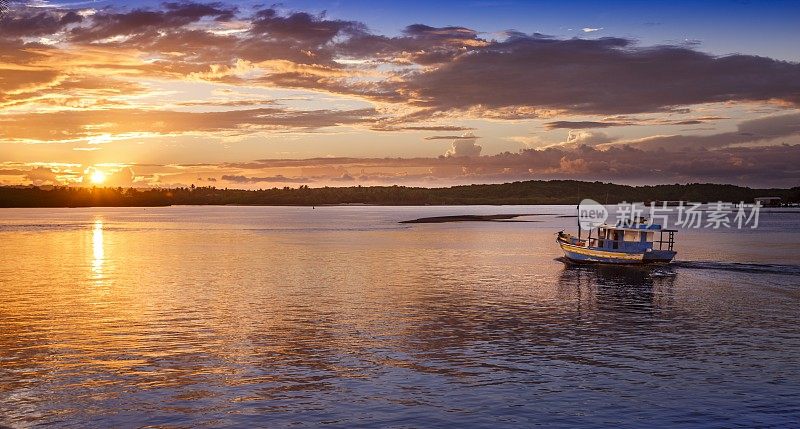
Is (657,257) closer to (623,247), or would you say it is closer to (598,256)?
(623,247)

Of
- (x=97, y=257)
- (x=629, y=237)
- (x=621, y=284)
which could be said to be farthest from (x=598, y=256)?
(x=97, y=257)

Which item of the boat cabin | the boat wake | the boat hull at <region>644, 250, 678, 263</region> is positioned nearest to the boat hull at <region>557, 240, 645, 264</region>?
the boat hull at <region>644, 250, 678, 263</region>

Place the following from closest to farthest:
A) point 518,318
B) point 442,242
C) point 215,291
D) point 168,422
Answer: point 168,422, point 518,318, point 215,291, point 442,242

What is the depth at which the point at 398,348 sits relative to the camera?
3484 centimetres

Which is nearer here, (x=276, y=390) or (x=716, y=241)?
(x=276, y=390)

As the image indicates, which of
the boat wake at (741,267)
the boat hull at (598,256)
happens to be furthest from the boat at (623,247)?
the boat wake at (741,267)

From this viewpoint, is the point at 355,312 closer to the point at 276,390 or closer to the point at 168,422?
the point at 276,390

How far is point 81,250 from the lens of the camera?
4205 inches

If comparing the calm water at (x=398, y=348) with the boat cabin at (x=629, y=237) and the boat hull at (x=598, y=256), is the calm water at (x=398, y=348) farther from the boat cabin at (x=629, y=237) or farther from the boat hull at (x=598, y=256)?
the boat cabin at (x=629, y=237)

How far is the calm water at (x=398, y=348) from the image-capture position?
24.9 meters

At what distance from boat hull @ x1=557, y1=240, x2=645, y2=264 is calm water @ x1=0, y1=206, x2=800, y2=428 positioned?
595 cm

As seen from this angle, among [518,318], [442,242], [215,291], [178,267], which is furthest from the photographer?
[442,242]

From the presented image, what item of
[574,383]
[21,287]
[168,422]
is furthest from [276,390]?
[21,287]

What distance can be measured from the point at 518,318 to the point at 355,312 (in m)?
10.7
